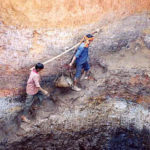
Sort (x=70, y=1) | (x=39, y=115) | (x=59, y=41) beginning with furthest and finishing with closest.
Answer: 1. (x=39, y=115)
2. (x=59, y=41)
3. (x=70, y=1)

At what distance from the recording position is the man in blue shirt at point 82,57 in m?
4.11

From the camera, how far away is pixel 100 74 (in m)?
4.94

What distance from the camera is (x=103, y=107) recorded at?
5.04m

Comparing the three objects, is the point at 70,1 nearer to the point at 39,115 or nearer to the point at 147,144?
the point at 39,115

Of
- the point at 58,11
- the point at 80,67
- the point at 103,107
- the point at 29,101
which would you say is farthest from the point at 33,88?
the point at 103,107

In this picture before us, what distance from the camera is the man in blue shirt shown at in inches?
162

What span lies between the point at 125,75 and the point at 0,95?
10.3 feet

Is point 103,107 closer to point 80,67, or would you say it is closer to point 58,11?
point 80,67

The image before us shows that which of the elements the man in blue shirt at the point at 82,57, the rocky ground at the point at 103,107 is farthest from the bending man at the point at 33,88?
the man in blue shirt at the point at 82,57

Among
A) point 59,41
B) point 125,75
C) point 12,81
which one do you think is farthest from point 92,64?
point 12,81

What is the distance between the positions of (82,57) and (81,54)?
8 cm

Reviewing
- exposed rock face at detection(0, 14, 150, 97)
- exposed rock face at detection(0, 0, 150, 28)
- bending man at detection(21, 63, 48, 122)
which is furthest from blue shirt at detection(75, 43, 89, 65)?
bending man at detection(21, 63, 48, 122)

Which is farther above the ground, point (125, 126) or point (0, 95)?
point (0, 95)

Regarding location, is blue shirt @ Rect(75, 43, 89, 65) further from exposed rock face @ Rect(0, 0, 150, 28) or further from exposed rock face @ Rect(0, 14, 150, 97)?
exposed rock face @ Rect(0, 0, 150, 28)
